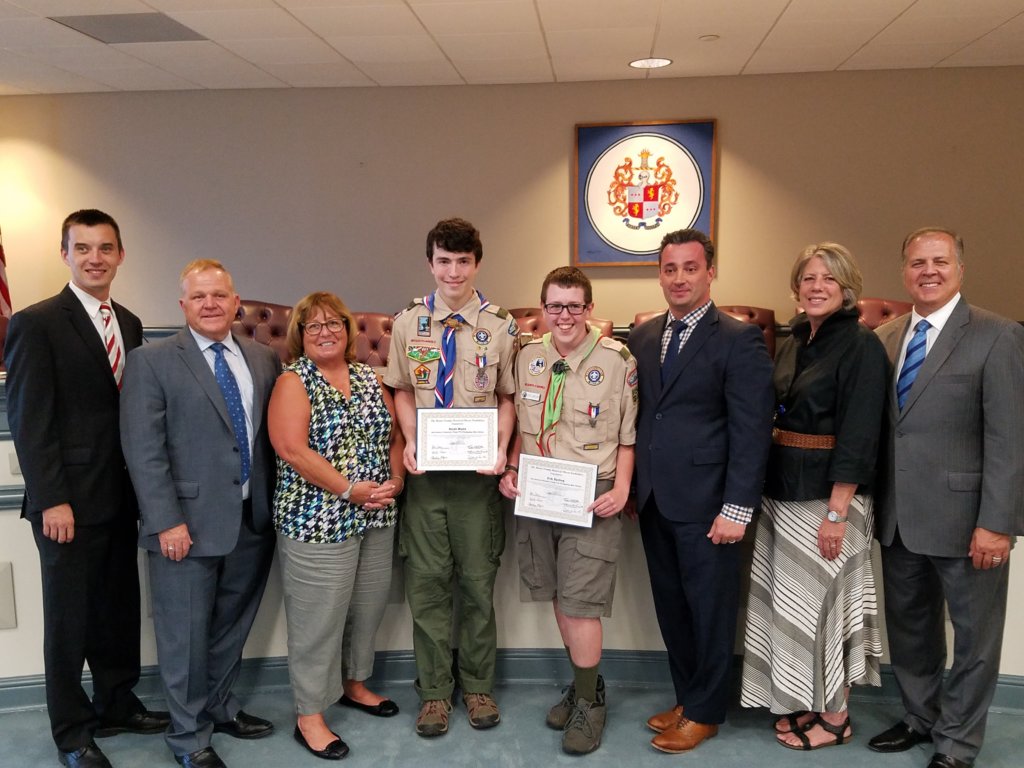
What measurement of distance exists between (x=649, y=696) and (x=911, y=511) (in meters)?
1.09

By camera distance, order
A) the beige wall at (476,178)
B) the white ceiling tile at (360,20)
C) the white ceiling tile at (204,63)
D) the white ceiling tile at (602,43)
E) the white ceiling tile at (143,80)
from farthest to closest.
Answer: the beige wall at (476,178), the white ceiling tile at (143,80), the white ceiling tile at (204,63), the white ceiling tile at (602,43), the white ceiling tile at (360,20)

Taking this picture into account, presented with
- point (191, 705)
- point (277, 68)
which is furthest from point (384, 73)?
point (191, 705)

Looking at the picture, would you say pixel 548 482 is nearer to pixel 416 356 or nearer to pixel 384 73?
pixel 416 356

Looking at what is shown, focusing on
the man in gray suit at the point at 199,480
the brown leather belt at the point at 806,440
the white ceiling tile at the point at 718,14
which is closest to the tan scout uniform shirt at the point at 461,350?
the man in gray suit at the point at 199,480

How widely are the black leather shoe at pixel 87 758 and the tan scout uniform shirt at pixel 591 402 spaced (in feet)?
5.13

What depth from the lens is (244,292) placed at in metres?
5.74

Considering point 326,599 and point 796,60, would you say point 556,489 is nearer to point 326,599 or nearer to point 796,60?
point 326,599

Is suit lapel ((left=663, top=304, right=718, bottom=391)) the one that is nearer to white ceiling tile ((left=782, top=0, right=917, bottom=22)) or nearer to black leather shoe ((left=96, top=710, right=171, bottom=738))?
black leather shoe ((left=96, top=710, right=171, bottom=738))

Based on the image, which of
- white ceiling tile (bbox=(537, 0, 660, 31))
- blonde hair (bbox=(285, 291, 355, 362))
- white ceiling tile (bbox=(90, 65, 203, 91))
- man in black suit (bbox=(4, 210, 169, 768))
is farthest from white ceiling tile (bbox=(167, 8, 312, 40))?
blonde hair (bbox=(285, 291, 355, 362))

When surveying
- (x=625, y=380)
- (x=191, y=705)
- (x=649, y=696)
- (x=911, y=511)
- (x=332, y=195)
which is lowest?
(x=649, y=696)

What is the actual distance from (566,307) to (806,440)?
30.6 inches

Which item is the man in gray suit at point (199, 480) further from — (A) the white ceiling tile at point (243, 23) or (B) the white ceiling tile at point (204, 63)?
(B) the white ceiling tile at point (204, 63)

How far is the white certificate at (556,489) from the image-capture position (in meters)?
2.12

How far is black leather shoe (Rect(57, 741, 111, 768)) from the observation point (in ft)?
7.06
